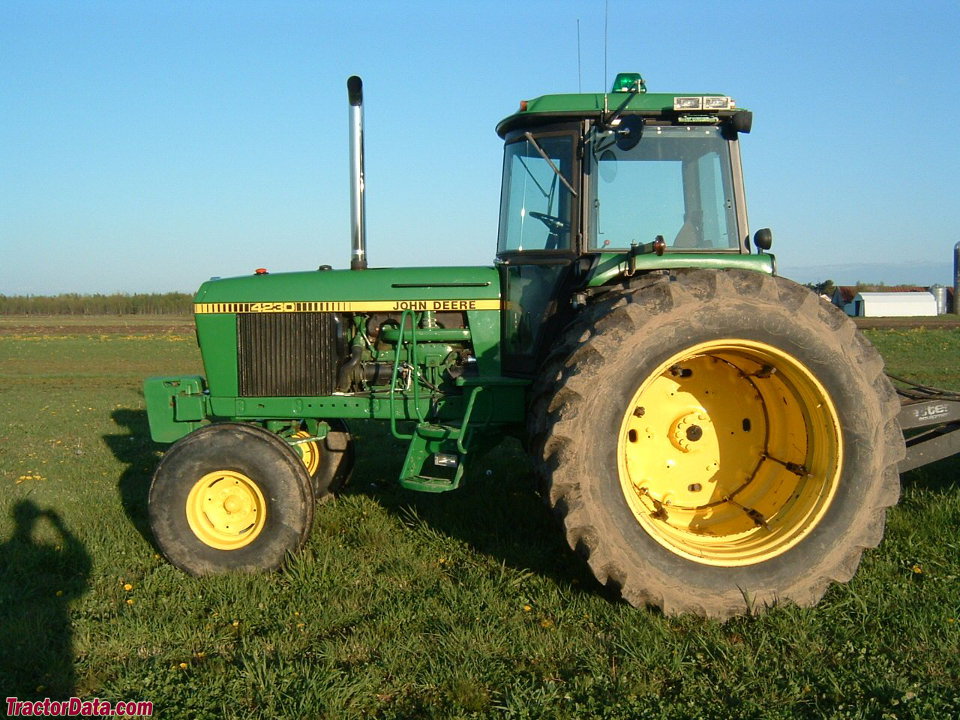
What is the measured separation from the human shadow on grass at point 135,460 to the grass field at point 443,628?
0.10 m

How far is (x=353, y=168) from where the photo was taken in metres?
5.17

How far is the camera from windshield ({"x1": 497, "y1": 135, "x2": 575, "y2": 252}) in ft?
15.8

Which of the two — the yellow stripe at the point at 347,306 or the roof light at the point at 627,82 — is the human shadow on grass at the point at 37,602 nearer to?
the yellow stripe at the point at 347,306

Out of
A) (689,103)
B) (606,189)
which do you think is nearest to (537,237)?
(606,189)

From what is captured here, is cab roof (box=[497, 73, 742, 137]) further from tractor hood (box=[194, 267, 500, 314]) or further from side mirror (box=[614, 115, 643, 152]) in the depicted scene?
tractor hood (box=[194, 267, 500, 314])

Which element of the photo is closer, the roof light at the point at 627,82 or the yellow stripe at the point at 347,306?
the roof light at the point at 627,82

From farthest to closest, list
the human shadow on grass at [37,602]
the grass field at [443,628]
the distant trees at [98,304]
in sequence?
1. the distant trees at [98,304]
2. the human shadow on grass at [37,602]
3. the grass field at [443,628]

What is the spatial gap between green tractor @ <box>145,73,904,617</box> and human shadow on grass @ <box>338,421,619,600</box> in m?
0.37

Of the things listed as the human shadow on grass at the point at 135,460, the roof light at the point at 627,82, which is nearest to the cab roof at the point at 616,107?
the roof light at the point at 627,82

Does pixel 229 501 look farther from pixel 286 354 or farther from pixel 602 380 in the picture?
pixel 602 380

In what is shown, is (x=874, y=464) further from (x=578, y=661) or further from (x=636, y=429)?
(x=578, y=661)

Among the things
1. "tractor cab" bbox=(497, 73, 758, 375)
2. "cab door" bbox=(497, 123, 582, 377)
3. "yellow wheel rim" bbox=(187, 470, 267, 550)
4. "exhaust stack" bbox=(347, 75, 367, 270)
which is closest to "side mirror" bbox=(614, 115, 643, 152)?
"tractor cab" bbox=(497, 73, 758, 375)

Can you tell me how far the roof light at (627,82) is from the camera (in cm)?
482

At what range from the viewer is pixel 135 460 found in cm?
802
